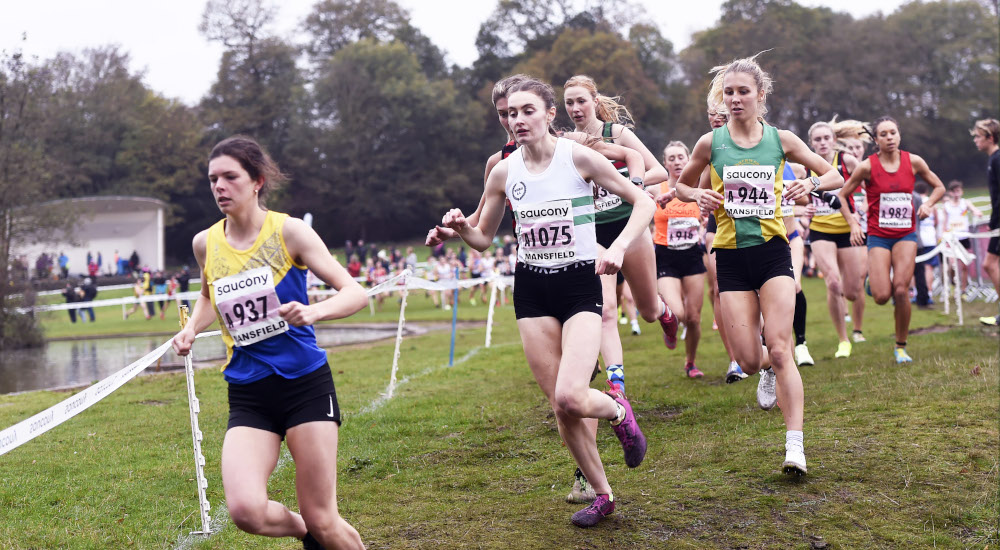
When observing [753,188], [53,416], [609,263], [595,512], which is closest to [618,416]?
[595,512]

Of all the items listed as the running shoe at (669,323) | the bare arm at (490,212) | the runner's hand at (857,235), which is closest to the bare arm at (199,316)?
the bare arm at (490,212)

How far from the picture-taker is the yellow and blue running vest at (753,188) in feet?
19.9

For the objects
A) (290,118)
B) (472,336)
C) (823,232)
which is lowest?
(472,336)

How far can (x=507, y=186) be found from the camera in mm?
5281

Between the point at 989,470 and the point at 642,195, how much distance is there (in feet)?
9.48

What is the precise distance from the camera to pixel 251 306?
162 inches

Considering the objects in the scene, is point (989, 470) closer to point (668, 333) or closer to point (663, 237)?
point (668, 333)

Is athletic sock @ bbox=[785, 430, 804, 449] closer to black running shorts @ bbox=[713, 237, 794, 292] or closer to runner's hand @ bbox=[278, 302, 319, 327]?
black running shorts @ bbox=[713, 237, 794, 292]

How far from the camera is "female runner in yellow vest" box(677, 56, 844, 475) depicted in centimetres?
593

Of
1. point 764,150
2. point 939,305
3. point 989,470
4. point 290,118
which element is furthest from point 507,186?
point 290,118

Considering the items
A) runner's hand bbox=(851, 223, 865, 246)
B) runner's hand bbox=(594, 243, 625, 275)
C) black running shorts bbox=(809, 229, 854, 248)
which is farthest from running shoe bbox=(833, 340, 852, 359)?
runner's hand bbox=(594, 243, 625, 275)

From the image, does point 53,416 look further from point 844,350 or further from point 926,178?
point 844,350

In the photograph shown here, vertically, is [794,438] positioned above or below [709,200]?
below

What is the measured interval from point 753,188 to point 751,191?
0.02 meters
